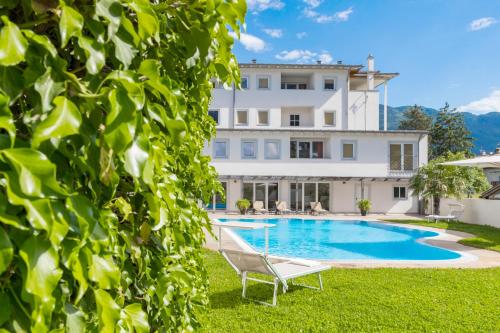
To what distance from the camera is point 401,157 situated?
3070 centimetres

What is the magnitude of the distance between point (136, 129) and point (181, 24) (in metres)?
0.62

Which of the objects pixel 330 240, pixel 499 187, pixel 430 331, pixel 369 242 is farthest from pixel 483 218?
pixel 430 331

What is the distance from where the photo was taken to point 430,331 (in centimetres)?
569

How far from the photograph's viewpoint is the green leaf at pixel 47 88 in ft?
2.64

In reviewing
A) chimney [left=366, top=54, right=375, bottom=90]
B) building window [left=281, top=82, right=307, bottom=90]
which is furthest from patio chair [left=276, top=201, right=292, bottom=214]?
chimney [left=366, top=54, right=375, bottom=90]

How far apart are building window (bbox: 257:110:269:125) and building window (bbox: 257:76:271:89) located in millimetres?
2171

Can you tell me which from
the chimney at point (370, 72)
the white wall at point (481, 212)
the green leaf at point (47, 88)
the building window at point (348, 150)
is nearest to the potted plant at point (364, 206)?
the building window at point (348, 150)

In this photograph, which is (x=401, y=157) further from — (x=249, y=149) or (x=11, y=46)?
(x=11, y=46)

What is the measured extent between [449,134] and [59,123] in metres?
79.9

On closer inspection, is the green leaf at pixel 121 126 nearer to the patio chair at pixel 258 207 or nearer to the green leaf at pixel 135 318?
the green leaf at pixel 135 318

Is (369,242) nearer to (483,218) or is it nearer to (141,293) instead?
(483,218)

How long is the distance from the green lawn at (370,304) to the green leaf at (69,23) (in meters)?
4.59

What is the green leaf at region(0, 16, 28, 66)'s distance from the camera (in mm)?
747

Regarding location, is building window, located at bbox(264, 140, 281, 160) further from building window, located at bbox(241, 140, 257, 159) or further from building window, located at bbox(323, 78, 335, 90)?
building window, located at bbox(323, 78, 335, 90)
